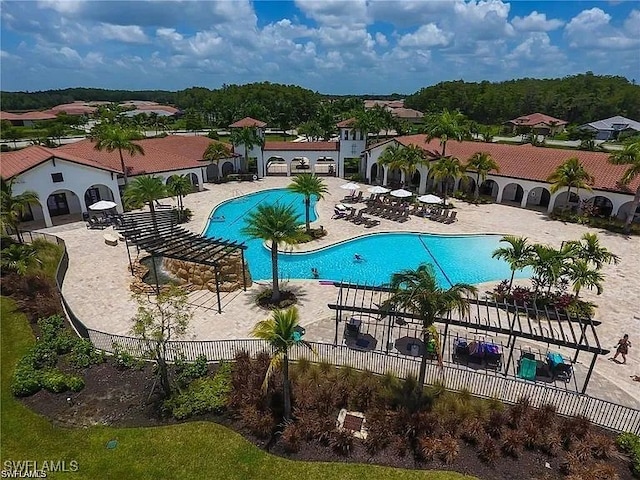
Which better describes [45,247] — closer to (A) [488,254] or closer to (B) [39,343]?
(B) [39,343]

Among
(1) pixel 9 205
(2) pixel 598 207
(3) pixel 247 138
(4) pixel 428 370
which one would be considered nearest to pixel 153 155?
(3) pixel 247 138

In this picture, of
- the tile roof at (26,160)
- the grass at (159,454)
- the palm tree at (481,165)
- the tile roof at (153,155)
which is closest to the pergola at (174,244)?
the tile roof at (26,160)

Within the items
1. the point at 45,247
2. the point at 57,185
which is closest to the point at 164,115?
the point at 57,185

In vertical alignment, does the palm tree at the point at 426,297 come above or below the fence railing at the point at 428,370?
above

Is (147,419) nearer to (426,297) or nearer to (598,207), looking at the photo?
(426,297)

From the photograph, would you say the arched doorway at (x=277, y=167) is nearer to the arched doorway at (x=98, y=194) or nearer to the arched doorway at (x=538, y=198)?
the arched doorway at (x=98, y=194)

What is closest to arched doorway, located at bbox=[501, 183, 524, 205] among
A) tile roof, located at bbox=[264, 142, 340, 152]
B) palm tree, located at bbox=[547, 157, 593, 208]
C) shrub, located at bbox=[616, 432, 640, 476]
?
palm tree, located at bbox=[547, 157, 593, 208]
